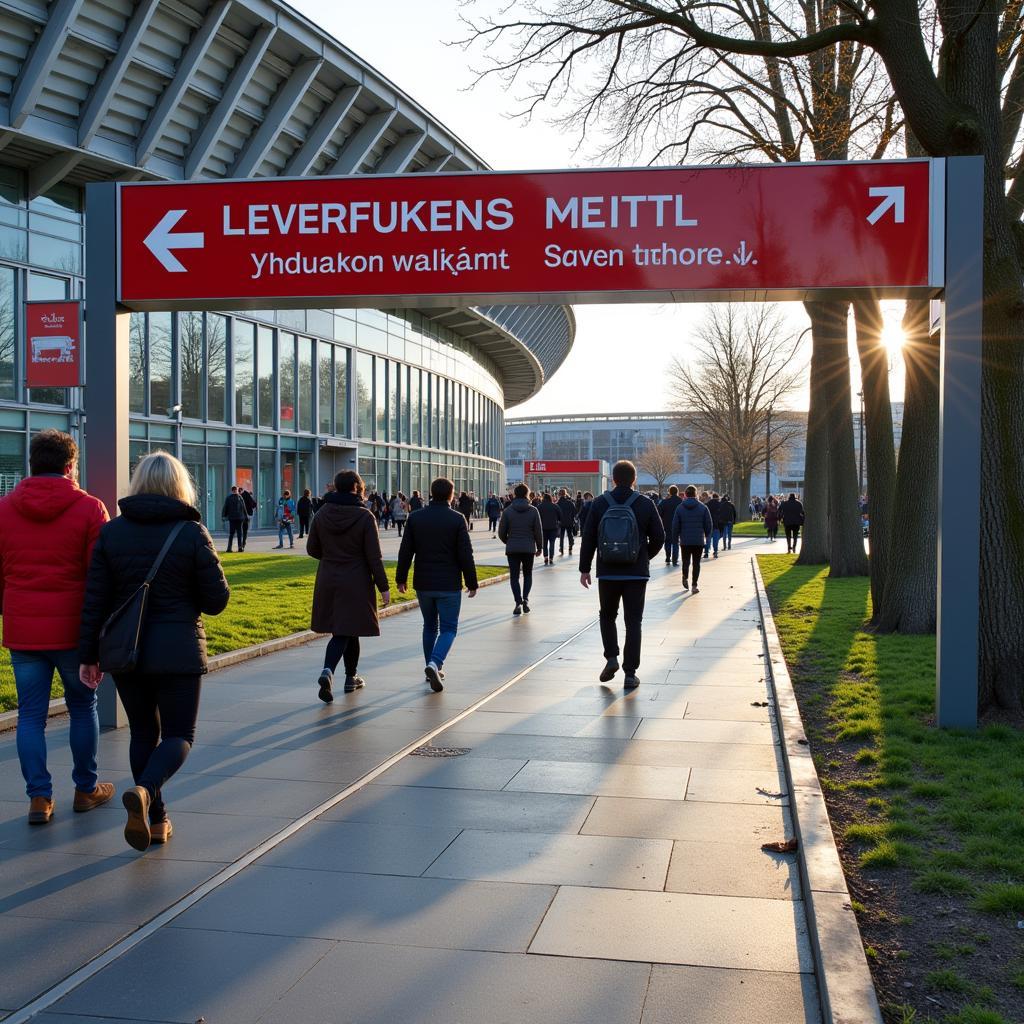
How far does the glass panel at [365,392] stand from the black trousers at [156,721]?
37694 mm

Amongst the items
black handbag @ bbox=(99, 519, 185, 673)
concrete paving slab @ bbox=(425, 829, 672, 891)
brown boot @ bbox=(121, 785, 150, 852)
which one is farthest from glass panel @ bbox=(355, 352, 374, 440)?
brown boot @ bbox=(121, 785, 150, 852)

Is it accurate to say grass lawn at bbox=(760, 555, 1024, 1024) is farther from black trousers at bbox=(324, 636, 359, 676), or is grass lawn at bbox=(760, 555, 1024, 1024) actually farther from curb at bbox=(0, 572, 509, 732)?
curb at bbox=(0, 572, 509, 732)

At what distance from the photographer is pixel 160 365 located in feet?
103

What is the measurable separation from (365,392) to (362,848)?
128 ft

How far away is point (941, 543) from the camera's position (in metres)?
7.64

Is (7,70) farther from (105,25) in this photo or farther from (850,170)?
(850,170)

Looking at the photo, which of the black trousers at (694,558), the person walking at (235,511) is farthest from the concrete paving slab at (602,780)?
the person walking at (235,511)

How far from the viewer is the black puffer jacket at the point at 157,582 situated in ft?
16.8

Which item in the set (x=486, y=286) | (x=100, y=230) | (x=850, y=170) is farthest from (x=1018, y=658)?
(x=100, y=230)

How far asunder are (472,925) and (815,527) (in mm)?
23577

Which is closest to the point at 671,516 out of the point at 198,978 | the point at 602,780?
the point at 602,780

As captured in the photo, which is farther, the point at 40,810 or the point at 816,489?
the point at 816,489

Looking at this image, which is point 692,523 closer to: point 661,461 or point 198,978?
point 198,978

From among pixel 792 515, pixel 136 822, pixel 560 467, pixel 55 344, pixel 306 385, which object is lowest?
pixel 136 822
